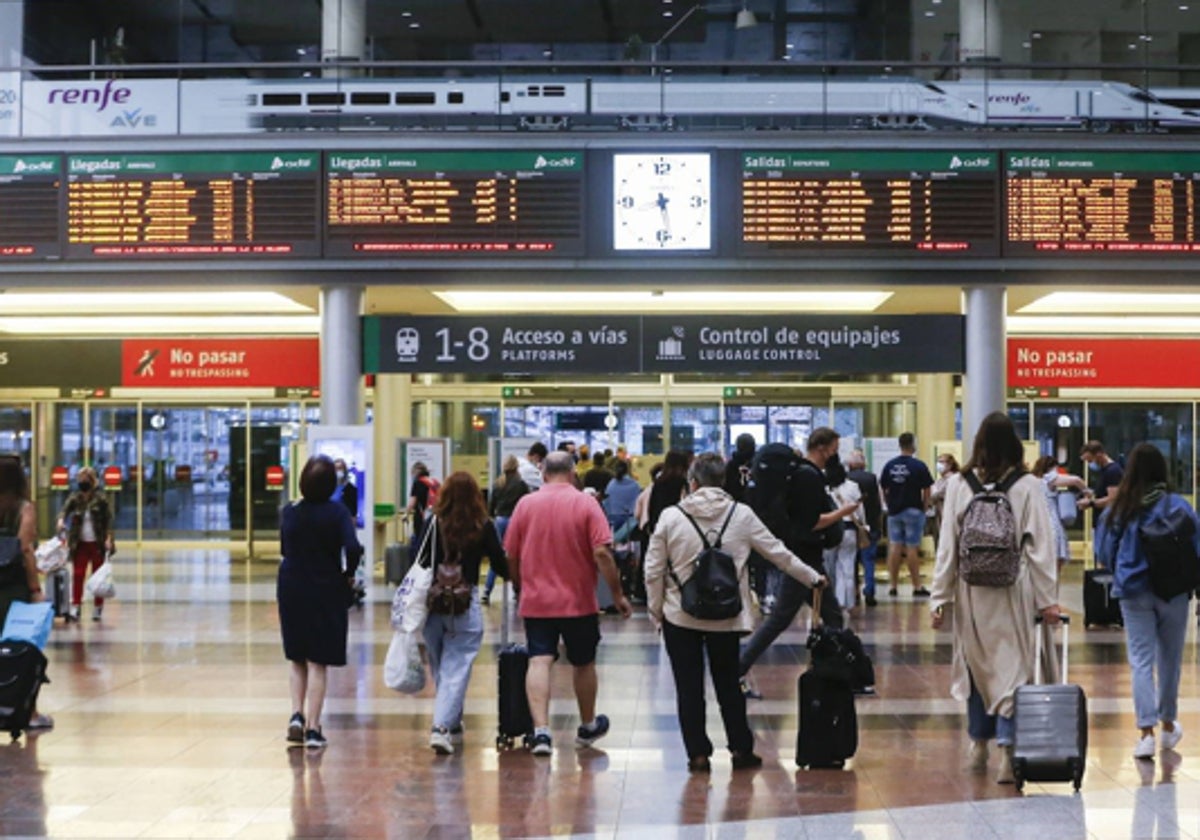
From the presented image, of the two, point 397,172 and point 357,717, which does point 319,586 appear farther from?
point 397,172

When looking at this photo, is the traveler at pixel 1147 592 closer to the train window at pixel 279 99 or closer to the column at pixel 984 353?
the column at pixel 984 353

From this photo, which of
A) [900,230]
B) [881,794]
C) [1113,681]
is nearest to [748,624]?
[881,794]

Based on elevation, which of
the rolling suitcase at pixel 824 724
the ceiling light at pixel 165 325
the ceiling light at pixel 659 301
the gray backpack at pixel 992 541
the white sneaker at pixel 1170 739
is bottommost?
the white sneaker at pixel 1170 739

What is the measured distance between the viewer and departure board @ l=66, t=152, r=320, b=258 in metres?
17.7

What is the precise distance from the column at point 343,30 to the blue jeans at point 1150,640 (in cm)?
1344

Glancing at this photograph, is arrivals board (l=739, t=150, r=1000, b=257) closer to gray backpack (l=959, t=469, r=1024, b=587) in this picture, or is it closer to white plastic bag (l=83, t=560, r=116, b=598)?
white plastic bag (l=83, t=560, r=116, b=598)

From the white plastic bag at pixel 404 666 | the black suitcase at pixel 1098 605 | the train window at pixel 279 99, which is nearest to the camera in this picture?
the white plastic bag at pixel 404 666

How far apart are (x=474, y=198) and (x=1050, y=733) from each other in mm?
10832

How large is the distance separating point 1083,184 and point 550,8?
17.4 metres

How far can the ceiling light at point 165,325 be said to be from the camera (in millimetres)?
23984

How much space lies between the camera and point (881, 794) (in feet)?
26.8

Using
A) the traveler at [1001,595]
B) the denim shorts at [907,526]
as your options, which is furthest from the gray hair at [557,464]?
the denim shorts at [907,526]

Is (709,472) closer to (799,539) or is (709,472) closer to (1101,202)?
(799,539)

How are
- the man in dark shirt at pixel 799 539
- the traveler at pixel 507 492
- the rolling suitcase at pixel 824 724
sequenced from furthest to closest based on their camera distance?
the traveler at pixel 507 492 → the man in dark shirt at pixel 799 539 → the rolling suitcase at pixel 824 724
